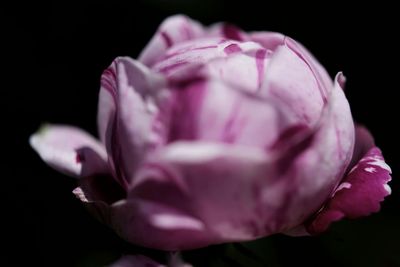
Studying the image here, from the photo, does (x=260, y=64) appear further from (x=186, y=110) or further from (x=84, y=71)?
(x=84, y=71)

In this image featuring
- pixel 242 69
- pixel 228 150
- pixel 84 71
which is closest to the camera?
pixel 228 150

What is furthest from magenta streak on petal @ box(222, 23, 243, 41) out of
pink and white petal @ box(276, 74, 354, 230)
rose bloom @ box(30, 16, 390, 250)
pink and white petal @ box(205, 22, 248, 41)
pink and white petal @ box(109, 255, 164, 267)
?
pink and white petal @ box(109, 255, 164, 267)

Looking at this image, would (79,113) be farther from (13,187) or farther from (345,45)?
(345,45)

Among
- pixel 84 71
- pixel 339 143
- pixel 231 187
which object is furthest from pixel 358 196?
pixel 84 71

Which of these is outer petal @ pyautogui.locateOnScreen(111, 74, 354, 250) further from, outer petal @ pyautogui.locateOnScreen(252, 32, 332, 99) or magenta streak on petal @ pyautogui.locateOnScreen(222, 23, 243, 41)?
magenta streak on petal @ pyautogui.locateOnScreen(222, 23, 243, 41)

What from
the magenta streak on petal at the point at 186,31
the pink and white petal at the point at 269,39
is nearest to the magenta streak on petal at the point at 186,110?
the pink and white petal at the point at 269,39

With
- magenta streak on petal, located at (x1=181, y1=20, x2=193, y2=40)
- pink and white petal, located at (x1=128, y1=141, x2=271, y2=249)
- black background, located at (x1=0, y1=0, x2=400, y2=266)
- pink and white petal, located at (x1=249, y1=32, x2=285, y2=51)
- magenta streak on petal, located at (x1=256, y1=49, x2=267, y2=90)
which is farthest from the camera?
black background, located at (x1=0, y1=0, x2=400, y2=266)

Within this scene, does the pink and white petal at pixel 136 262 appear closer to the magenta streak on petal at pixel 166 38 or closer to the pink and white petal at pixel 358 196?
the pink and white petal at pixel 358 196
